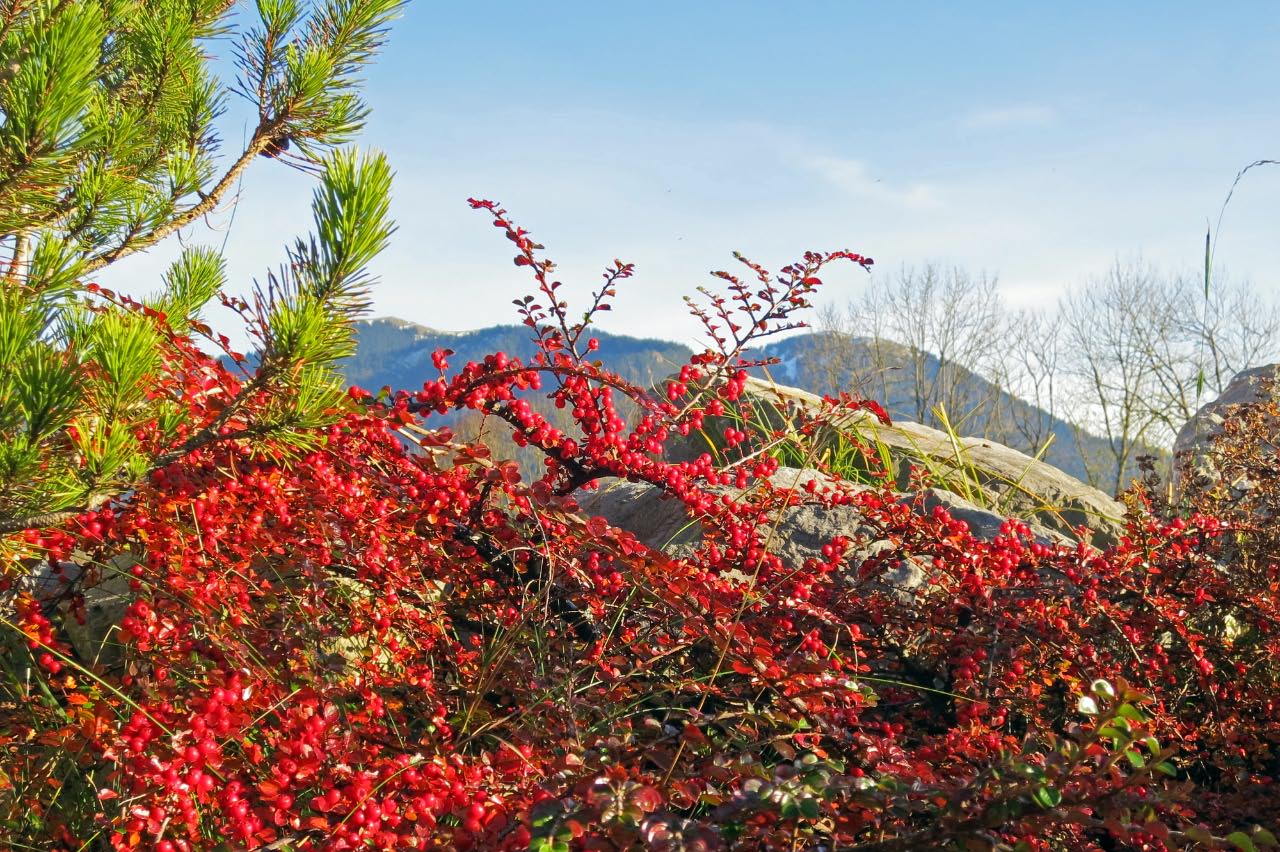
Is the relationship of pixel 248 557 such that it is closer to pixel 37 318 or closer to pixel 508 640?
pixel 508 640

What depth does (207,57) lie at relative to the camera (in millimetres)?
3156

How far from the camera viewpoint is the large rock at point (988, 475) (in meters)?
5.22

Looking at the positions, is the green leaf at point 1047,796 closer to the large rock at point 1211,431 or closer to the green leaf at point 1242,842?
the green leaf at point 1242,842

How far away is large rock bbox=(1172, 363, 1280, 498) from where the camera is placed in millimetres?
4383

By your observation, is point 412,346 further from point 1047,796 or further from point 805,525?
point 1047,796

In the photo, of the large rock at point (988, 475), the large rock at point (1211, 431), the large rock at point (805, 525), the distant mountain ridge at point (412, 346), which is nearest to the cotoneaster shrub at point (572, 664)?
the large rock at point (805, 525)

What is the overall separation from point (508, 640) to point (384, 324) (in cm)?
14528

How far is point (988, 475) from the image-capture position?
20.0ft

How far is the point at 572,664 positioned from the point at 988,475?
175 inches

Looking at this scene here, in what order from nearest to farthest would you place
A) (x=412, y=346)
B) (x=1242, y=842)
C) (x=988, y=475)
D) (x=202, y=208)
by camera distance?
1. (x=1242, y=842)
2. (x=202, y=208)
3. (x=988, y=475)
4. (x=412, y=346)

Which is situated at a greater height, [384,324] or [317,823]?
[384,324]

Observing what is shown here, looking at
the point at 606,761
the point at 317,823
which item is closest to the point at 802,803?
the point at 606,761

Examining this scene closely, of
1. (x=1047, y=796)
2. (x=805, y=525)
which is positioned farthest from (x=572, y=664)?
(x=805, y=525)

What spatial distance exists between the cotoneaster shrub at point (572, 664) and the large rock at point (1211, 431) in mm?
914
